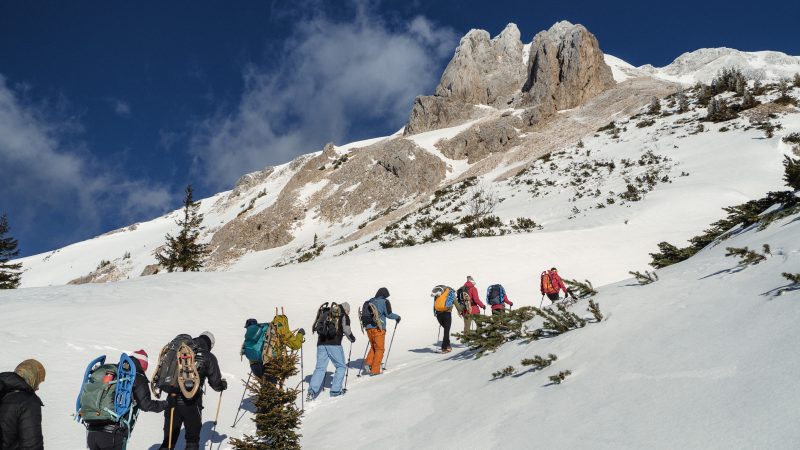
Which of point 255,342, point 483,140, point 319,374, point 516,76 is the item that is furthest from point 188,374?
point 516,76

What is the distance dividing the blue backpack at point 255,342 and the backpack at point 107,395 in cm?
303

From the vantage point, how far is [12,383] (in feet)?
12.1

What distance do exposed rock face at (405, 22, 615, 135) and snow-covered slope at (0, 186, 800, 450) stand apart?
57.0 metres

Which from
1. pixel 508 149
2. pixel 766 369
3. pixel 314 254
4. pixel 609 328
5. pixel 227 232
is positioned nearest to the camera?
pixel 766 369

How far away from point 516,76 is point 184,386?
84244 mm

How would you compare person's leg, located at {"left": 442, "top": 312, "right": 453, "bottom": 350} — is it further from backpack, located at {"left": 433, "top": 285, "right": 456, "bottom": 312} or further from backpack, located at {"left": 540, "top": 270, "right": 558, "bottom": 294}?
backpack, located at {"left": 540, "top": 270, "right": 558, "bottom": 294}

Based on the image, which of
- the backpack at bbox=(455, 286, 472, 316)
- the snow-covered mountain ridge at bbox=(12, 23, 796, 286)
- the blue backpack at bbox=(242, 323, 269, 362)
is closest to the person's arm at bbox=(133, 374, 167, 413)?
the blue backpack at bbox=(242, 323, 269, 362)

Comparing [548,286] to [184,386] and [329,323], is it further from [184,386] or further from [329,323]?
[184,386]

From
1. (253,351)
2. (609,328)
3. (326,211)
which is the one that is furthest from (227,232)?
(609,328)

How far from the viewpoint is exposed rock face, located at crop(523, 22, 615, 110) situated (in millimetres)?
63281

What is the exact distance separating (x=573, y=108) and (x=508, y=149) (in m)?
14.4

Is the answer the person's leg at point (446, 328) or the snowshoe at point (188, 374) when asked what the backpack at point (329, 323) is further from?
the person's leg at point (446, 328)

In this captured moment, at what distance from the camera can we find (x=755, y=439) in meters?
2.36

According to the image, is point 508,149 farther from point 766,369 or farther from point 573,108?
point 766,369
